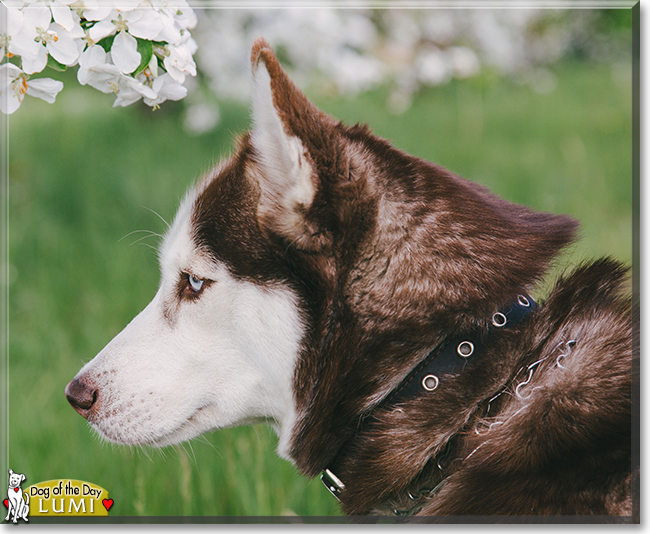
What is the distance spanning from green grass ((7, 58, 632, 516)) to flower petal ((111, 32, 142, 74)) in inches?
25.7

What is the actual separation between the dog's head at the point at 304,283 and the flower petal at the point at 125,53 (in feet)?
1.07

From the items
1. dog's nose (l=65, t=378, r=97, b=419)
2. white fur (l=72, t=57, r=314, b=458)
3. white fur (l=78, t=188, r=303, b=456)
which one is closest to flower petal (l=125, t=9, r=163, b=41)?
white fur (l=72, t=57, r=314, b=458)

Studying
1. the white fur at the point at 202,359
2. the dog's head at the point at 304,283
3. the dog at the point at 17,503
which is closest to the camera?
the dog's head at the point at 304,283

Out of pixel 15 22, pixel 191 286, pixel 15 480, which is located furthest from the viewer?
pixel 15 480

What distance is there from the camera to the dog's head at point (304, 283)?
1.57 m

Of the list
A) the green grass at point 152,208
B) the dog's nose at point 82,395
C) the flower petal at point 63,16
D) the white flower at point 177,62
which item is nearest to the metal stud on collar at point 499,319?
the green grass at point 152,208

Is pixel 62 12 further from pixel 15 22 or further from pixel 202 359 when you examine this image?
pixel 202 359

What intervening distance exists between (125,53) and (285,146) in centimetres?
50

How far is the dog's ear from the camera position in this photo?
4.86 feet


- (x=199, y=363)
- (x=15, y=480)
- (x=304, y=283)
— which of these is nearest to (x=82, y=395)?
(x=199, y=363)

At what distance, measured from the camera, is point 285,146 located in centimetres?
152

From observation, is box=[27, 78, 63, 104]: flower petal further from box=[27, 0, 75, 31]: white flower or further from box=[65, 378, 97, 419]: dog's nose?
box=[65, 378, 97, 419]: dog's nose

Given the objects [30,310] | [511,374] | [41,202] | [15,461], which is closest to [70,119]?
[41,202]

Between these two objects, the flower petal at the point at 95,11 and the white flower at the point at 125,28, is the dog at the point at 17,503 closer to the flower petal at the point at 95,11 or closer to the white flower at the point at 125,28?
the white flower at the point at 125,28
